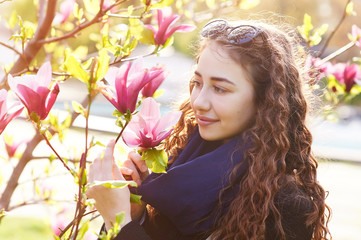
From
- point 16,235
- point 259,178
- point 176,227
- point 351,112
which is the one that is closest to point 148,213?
point 176,227

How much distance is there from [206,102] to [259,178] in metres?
0.24

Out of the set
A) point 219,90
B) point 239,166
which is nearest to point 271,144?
point 239,166

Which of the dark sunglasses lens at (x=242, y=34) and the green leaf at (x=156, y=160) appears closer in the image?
the green leaf at (x=156, y=160)

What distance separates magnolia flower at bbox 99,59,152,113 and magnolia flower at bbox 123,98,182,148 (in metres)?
0.08

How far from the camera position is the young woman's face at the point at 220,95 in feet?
4.45

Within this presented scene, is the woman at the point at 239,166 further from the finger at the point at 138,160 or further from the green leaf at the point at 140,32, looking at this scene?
the green leaf at the point at 140,32

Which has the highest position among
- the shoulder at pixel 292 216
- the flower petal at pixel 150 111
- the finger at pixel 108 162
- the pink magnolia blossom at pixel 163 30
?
the pink magnolia blossom at pixel 163 30

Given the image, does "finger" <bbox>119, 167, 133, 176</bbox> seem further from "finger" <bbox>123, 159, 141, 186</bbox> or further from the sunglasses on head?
the sunglasses on head

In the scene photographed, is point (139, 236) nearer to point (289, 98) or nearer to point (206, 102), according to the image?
point (206, 102)

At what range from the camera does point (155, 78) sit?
1112 mm

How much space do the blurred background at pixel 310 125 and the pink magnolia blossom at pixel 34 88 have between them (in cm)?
29

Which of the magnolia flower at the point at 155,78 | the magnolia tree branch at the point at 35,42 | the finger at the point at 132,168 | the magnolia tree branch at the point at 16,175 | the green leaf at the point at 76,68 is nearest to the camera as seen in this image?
the green leaf at the point at 76,68

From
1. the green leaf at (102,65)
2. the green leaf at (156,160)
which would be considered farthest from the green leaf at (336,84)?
the green leaf at (102,65)

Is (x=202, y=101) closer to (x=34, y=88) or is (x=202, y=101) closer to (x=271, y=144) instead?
(x=271, y=144)
